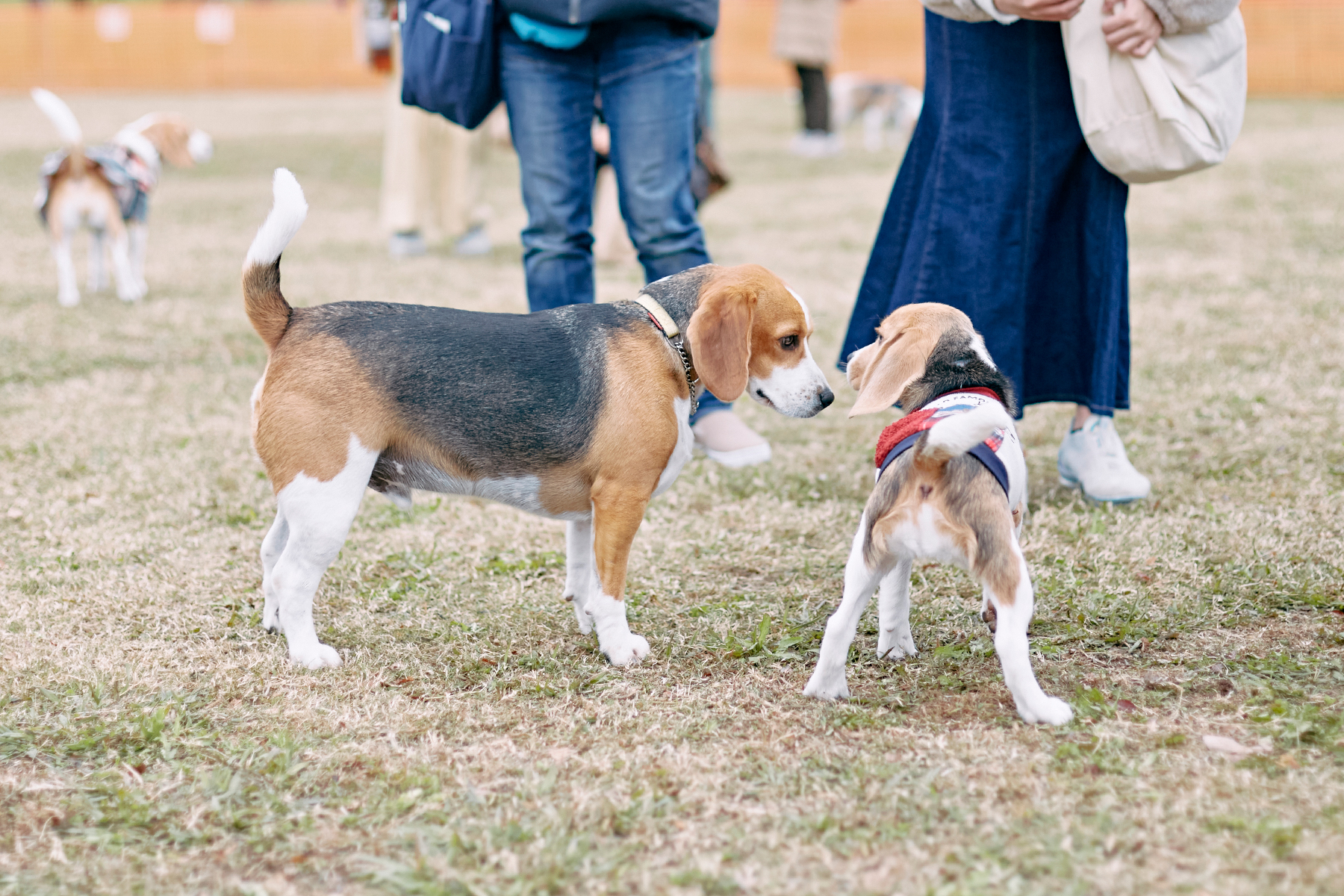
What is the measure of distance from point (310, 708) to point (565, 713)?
58 cm

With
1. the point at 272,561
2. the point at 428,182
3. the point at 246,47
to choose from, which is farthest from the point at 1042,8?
the point at 246,47

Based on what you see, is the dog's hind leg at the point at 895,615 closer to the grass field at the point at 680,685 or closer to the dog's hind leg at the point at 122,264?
the grass field at the point at 680,685

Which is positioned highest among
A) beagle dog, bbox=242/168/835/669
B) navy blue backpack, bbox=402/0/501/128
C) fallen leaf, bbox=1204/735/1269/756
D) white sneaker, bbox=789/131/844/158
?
navy blue backpack, bbox=402/0/501/128

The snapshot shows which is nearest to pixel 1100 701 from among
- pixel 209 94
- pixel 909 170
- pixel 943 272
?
pixel 943 272

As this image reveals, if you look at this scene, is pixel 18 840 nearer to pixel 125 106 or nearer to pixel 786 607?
pixel 786 607

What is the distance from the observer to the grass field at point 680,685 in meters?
2.17

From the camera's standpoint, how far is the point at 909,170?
4184 mm

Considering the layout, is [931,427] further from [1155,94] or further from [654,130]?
[654,130]

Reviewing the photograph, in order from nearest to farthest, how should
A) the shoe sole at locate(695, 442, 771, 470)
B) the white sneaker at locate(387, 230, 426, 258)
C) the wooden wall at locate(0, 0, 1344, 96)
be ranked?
the shoe sole at locate(695, 442, 771, 470)
the white sneaker at locate(387, 230, 426, 258)
the wooden wall at locate(0, 0, 1344, 96)

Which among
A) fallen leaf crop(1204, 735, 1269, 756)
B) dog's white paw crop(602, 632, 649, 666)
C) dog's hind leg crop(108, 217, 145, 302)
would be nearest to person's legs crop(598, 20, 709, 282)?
dog's white paw crop(602, 632, 649, 666)

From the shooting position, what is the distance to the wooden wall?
28312mm

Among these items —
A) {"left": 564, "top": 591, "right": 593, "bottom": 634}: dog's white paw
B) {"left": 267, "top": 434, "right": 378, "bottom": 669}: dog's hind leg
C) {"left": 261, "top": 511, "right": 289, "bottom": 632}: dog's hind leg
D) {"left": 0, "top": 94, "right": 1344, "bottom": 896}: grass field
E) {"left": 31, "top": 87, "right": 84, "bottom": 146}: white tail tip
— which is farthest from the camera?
{"left": 31, "top": 87, "right": 84, "bottom": 146}: white tail tip

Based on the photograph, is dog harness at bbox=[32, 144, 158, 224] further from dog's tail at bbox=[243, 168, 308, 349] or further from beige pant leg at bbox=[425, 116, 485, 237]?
dog's tail at bbox=[243, 168, 308, 349]

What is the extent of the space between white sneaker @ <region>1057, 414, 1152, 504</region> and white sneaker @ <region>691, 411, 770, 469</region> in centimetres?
116
